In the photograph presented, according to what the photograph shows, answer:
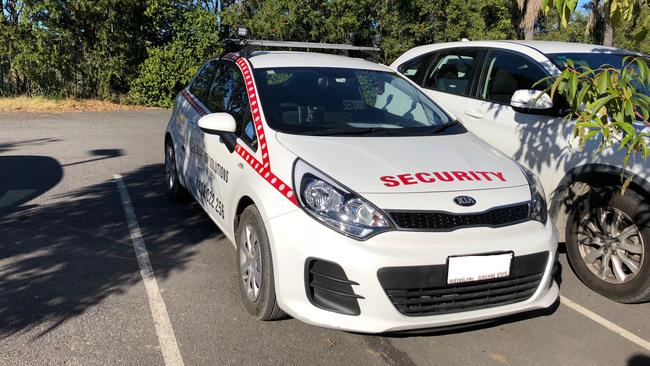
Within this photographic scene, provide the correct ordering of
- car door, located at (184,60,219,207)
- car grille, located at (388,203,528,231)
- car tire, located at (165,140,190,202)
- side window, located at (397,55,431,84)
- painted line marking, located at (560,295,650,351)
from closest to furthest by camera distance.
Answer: car grille, located at (388,203,528,231), painted line marking, located at (560,295,650,351), car door, located at (184,60,219,207), car tire, located at (165,140,190,202), side window, located at (397,55,431,84)

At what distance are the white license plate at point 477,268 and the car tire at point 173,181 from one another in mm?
3543

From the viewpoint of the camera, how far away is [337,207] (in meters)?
3.04

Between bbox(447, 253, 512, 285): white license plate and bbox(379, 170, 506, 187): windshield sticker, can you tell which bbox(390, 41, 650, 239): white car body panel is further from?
bbox(447, 253, 512, 285): white license plate

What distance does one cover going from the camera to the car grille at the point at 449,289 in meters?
2.88

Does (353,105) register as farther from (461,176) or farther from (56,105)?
(56,105)

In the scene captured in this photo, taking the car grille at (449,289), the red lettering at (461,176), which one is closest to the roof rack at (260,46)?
the red lettering at (461,176)

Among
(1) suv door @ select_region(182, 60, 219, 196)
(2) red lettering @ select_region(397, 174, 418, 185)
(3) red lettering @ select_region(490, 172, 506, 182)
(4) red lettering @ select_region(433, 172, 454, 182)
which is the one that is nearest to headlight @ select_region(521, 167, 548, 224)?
(3) red lettering @ select_region(490, 172, 506, 182)

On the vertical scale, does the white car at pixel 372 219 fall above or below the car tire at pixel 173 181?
above

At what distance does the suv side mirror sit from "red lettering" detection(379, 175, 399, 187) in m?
1.22

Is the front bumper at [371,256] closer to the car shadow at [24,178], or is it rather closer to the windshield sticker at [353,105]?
the windshield sticker at [353,105]

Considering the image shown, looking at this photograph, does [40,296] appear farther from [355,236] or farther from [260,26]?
[260,26]

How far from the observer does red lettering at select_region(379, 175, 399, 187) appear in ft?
10.3

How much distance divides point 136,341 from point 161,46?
13.3 meters

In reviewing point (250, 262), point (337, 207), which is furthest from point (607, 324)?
point (250, 262)
